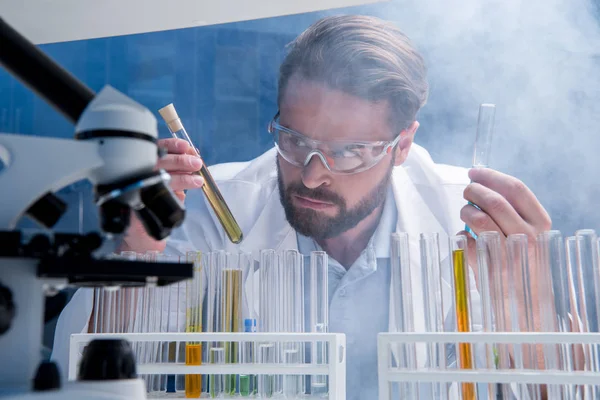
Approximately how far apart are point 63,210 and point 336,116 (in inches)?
53.4

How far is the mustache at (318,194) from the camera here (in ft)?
7.06

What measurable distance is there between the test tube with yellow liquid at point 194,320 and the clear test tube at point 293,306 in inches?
8.3

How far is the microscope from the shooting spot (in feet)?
2.57

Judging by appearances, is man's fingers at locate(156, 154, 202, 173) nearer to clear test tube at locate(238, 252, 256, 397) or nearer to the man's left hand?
clear test tube at locate(238, 252, 256, 397)

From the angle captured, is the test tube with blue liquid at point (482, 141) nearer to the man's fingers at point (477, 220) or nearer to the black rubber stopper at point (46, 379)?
the man's fingers at point (477, 220)

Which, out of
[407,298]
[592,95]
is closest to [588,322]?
[407,298]

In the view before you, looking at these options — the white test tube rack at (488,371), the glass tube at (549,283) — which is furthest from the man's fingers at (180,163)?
the glass tube at (549,283)

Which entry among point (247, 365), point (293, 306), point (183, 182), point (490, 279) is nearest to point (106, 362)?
point (247, 365)

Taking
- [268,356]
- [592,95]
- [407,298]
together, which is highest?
[592,95]

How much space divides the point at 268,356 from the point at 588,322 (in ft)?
2.45

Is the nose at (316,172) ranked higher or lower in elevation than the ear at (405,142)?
lower

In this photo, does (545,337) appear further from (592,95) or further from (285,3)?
(285,3)

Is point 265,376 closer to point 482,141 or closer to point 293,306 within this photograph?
point 293,306

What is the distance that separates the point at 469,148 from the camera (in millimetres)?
2129
